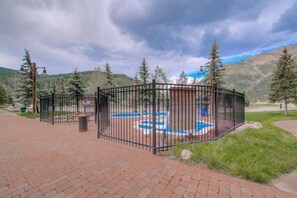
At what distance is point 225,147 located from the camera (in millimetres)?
4262

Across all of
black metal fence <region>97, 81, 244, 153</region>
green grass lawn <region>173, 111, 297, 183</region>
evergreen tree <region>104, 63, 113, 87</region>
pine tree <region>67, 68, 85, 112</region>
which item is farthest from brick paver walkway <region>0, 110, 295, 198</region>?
evergreen tree <region>104, 63, 113, 87</region>

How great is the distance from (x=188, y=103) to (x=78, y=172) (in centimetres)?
408

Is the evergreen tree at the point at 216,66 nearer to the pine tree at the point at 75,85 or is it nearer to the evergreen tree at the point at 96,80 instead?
the pine tree at the point at 75,85

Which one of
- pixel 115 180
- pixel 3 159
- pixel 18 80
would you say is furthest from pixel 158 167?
pixel 18 80

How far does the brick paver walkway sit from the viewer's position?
2492 millimetres

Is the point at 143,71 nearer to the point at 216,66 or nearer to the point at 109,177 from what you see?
the point at 216,66

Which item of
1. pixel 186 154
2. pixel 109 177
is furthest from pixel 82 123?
pixel 186 154

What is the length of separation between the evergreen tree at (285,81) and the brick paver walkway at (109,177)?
733 inches

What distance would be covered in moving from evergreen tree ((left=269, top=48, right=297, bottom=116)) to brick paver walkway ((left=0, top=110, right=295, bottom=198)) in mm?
18626

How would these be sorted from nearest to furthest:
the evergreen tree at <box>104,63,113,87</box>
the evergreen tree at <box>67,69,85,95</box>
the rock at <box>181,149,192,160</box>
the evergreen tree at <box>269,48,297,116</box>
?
the rock at <box>181,149,192,160</box> < the evergreen tree at <box>269,48,297,116</box> < the evergreen tree at <box>67,69,85,95</box> < the evergreen tree at <box>104,63,113,87</box>

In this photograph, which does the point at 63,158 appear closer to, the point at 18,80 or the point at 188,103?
the point at 188,103

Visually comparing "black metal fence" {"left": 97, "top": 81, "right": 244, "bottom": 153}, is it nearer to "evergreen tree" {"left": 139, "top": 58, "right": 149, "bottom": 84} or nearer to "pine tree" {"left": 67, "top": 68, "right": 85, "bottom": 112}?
"pine tree" {"left": 67, "top": 68, "right": 85, "bottom": 112}

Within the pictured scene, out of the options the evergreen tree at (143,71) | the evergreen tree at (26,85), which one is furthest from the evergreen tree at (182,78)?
the evergreen tree at (26,85)

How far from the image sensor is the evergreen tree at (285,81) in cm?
1630
